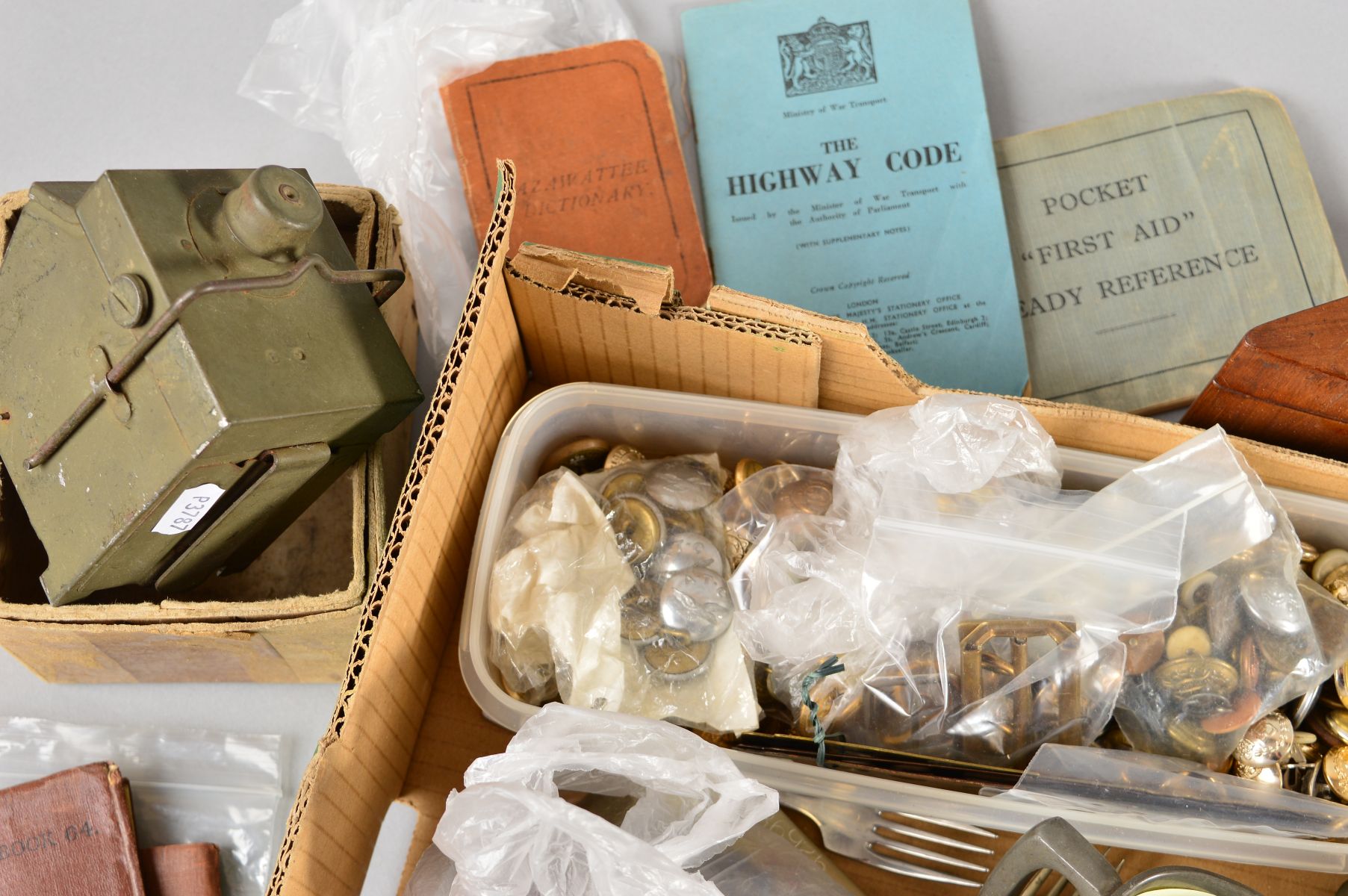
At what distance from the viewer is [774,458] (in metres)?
0.79

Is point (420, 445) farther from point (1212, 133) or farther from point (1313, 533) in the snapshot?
point (1212, 133)

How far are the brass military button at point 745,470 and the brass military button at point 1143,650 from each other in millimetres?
279

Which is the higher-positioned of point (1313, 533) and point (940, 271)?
point (940, 271)

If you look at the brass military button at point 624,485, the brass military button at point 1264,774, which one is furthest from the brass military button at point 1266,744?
the brass military button at point 624,485

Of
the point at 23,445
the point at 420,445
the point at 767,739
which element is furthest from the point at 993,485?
the point at 23,445

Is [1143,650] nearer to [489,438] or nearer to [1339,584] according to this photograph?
[1339,584]

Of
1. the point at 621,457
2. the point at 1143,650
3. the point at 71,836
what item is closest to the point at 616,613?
the point at 621,457

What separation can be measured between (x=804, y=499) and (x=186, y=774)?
566 mm

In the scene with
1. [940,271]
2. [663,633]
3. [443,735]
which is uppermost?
→ [940,271]

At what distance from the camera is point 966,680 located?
664mm

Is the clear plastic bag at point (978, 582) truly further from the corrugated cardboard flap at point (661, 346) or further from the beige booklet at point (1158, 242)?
the beige booklet at point (1158, 242)

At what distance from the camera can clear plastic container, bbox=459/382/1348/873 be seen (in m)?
0.65

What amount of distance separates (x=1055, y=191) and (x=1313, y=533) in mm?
380

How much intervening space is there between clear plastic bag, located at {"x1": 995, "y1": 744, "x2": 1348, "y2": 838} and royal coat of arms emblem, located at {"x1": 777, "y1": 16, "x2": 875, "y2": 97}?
2.04 feet
